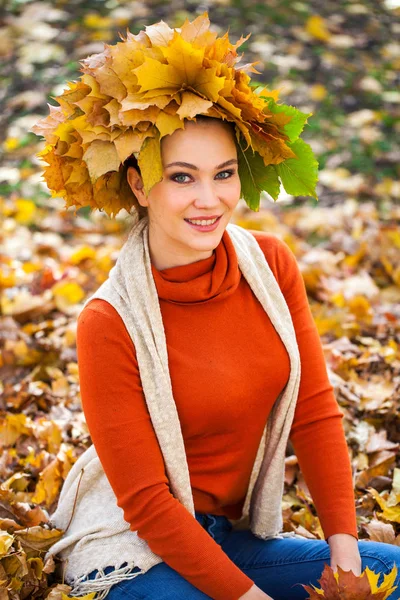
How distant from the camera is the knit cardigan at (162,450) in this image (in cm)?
183

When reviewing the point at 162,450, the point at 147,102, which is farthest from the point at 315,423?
the point at 147,102

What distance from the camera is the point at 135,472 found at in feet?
5.86

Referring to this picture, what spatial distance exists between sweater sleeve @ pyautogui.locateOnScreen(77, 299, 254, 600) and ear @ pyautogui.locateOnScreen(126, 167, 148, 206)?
0.31 m

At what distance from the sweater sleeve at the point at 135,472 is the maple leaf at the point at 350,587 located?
0.19m

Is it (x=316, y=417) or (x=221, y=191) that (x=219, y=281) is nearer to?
(x=221, y=191)

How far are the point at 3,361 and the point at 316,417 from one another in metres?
1.51

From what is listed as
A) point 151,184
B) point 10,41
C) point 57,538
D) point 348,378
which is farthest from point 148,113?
point 10,41

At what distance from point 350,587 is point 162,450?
1.73 feet

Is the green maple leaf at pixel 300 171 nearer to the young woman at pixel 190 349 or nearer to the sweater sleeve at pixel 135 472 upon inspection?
the young woman at pixel 190 349

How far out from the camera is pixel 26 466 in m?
2.44

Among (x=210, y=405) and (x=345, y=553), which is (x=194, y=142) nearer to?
(x=210, y=405)

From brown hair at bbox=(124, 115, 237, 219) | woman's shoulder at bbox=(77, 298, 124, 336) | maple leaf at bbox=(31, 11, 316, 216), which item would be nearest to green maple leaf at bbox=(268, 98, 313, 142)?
maple leaf at bbox=(31, 11, 316, 216)

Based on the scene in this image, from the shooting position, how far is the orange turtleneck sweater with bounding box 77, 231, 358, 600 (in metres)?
1.79

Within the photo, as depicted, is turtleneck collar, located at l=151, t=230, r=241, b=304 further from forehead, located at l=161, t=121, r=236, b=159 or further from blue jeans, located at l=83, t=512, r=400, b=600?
blue jeans, located at l=83, t=512, r=400, b=600
